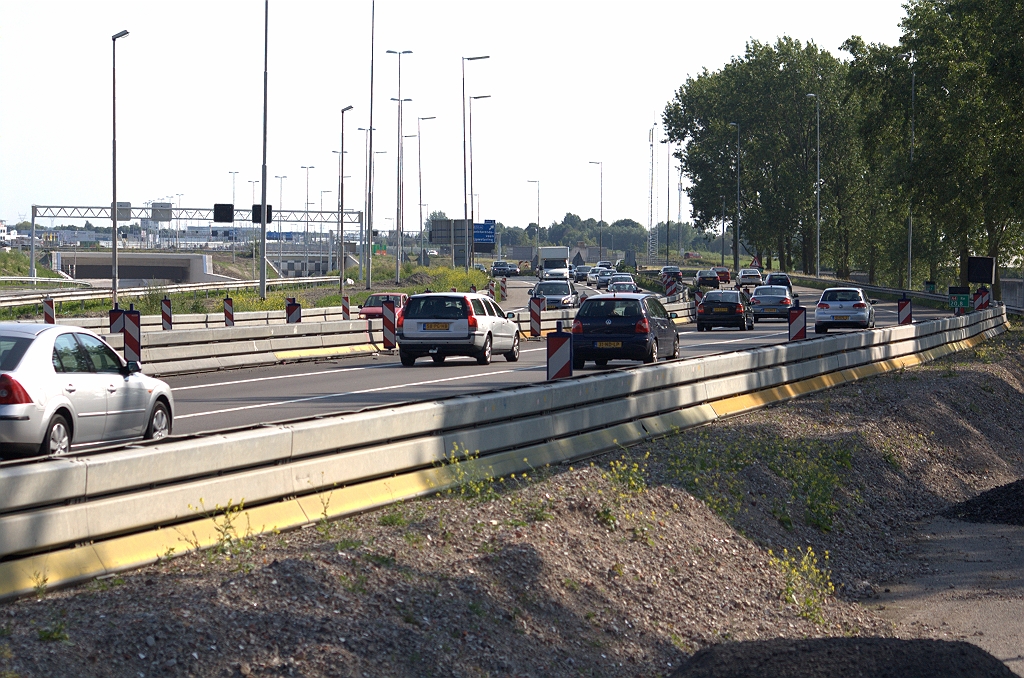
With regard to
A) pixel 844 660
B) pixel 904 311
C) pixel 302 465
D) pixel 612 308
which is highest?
pixel 612 308

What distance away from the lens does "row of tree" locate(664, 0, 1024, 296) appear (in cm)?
6688

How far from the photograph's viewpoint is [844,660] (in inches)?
276

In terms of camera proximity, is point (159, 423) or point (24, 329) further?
point (159, 423)

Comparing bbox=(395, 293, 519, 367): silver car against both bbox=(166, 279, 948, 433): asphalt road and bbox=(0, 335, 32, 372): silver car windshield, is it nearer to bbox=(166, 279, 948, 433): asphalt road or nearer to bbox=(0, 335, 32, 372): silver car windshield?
bbox=(166, 279, 948, 433): asphalt road

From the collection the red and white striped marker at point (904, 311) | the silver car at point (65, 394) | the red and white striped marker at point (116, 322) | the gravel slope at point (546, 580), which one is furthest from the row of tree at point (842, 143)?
the silver car at point (65, 394)

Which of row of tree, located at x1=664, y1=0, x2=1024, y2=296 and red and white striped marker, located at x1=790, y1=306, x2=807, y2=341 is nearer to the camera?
red and white striped marker, located at x1=790, y1=306, x2=807, y2=341

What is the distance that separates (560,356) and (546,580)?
754 cm

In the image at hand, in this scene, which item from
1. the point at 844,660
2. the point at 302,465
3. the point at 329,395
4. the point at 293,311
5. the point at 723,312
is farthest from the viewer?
the point at 723,312

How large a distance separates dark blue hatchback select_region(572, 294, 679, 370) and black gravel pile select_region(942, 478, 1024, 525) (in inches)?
424

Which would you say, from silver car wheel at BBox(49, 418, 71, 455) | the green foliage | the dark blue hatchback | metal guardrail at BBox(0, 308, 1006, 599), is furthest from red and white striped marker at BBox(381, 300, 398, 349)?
the green foliage

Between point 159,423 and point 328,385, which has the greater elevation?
point 159,423

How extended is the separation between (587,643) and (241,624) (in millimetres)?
2275

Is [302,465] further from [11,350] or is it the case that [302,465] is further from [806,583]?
[806,583]

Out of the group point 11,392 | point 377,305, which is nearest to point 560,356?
point 11,392
